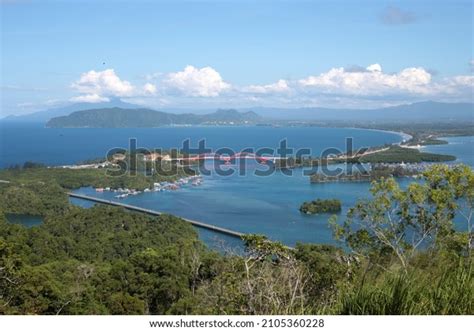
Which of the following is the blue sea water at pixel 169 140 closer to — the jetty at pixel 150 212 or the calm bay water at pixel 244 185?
the calm bay water at pixel 244 185

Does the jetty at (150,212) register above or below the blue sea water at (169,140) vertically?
below

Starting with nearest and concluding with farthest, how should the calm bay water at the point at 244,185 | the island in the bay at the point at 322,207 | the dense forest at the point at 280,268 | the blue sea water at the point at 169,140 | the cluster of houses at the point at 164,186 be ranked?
1. the dense forest at the point at 280,268
2. the calm bay water at the point at 244,185
3. the island in the bay at the point at 322,207
4. the cluster of houses at the point at 164,186
5. the blue sea water at the point at 169,140

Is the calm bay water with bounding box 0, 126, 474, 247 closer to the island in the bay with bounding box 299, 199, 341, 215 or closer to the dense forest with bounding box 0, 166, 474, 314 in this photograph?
the island in the bay with bounding box 299, 199, 341, 215

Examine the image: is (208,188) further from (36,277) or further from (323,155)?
(36,277)

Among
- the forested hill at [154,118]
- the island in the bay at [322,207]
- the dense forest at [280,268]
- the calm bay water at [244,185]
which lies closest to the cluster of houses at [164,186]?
the calm bay water at [244,185]

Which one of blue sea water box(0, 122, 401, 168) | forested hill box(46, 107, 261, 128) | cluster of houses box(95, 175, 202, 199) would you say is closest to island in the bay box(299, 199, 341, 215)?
cluster of houses box(95, 175, 202, 199)

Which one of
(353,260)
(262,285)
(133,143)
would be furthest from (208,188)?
(262,285)
